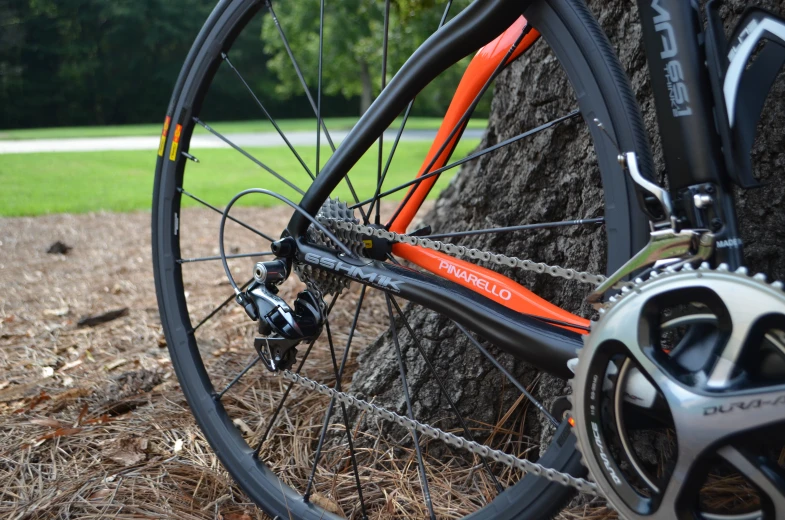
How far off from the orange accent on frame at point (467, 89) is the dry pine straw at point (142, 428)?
50 centimetres

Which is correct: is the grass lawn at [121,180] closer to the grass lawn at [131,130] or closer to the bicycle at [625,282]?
the bicycle at [625,282]

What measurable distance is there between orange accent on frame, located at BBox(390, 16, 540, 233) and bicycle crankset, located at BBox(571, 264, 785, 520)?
0.55 m

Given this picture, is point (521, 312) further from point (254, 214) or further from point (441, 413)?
point (254, 214)

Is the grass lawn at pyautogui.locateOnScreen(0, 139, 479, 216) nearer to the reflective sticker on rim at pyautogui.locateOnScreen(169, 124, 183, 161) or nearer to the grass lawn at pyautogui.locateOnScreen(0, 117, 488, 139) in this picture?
the reflective sticker on rim at pyautogui.locateOnScreen(169, 124, 183, 161)

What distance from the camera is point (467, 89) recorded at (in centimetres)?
123

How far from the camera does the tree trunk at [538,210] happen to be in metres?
1.19

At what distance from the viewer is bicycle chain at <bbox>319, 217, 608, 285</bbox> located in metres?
0.94

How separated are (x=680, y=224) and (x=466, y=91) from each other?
0.55 meters

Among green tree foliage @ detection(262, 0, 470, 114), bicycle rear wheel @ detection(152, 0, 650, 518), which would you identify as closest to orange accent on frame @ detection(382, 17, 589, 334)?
bicycle rear wheel @ detection(152, 0, 650, 518)

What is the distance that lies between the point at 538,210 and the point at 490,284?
0.45m

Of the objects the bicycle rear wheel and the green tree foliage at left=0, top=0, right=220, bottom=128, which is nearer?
→ the bicycle rear wheel

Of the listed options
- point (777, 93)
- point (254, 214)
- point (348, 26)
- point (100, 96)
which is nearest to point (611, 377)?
point (777, 93)

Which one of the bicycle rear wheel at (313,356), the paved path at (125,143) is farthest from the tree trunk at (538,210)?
the paved path at (125,143)

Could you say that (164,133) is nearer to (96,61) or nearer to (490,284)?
(490,284)
